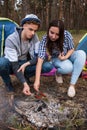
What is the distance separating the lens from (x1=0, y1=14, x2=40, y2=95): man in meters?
3.35

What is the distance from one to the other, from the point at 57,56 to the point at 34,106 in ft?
2.11

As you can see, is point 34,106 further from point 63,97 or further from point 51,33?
point 51,33

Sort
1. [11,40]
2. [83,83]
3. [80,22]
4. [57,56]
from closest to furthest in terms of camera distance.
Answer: [11,40], [57,56], [83,83], [80,22]

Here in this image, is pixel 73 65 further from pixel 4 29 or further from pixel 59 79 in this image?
pixel 4 29

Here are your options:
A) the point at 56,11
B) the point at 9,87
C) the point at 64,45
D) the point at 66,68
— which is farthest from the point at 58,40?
the point at 56,11

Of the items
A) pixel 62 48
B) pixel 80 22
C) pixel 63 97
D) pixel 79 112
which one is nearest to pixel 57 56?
pixel 62 48

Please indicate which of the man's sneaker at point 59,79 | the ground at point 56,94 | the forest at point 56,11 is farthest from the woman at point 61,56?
the forest at point 56,11

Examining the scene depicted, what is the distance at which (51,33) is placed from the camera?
3465 millimetres

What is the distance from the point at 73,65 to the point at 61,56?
6.3 inches

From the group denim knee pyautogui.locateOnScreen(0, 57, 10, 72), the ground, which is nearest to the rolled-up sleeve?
denim knee pyautogui.locateOnScreen(0, 57, 10, 72)

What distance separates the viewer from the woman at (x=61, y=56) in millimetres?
3514

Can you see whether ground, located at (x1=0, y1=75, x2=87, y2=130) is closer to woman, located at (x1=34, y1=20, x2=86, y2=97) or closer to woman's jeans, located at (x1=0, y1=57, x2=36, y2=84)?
woman, located at (x1=34, y1=20, x2=86, y2=97)

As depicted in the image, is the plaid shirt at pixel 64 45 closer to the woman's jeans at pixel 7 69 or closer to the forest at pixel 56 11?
the woman's jeans at pixel 7 69

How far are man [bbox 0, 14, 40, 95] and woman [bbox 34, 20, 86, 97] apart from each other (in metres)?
0.09
